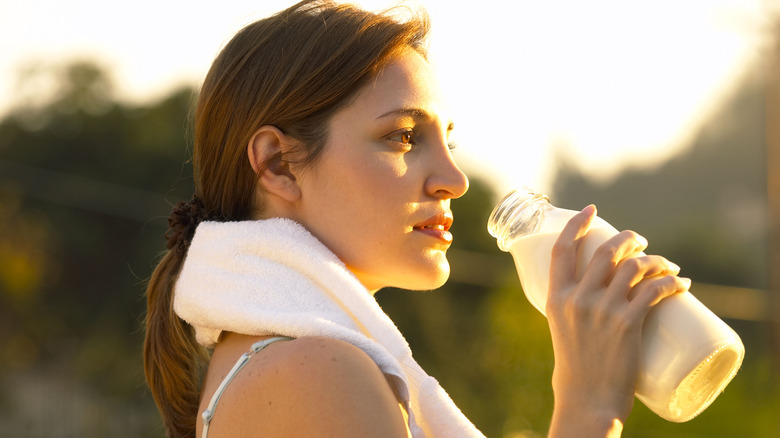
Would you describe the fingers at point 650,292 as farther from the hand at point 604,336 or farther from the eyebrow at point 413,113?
the eyebrow at point 413,113

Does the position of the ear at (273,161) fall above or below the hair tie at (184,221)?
above

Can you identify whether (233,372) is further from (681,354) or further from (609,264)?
(681,354)

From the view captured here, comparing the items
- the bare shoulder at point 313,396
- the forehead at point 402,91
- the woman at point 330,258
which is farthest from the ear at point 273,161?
the bare shoulder at point 313,396

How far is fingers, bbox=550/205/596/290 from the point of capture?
179 centimetres

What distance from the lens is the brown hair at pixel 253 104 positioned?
75.0 inches

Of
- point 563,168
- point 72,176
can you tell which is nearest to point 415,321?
point 563,168

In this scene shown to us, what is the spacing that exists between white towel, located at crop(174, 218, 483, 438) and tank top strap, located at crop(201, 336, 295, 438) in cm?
2

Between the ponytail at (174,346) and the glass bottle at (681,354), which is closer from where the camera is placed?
the glass bottle at (681,354)

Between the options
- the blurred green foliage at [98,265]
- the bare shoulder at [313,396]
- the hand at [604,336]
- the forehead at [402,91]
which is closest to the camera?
the bare shoulder at [313,396]

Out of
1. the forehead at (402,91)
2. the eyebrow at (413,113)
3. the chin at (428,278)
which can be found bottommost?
the chin at (428,278)

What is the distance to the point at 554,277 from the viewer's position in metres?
1.79

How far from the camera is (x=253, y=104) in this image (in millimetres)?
1969

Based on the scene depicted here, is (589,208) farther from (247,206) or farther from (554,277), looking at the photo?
(247,206)

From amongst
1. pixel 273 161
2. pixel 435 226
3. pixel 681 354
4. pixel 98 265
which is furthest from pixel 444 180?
pixel 98 265
